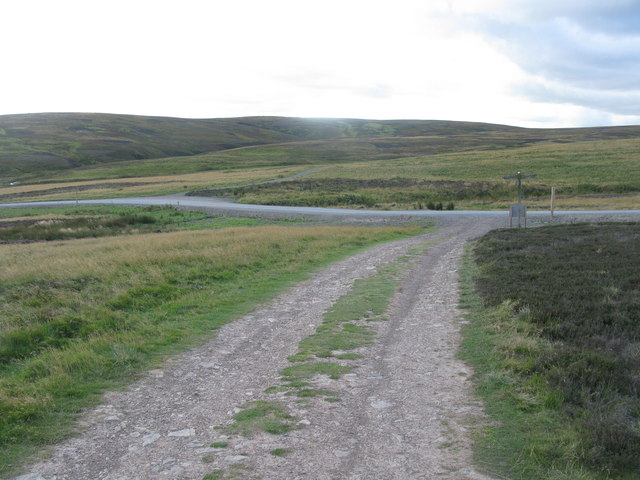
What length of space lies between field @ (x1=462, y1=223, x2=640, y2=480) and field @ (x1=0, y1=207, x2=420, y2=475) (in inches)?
197

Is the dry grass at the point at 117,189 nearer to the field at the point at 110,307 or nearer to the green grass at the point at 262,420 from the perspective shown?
the field at the point at 110,307


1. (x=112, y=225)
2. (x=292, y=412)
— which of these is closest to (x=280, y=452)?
(x=292, y=412)

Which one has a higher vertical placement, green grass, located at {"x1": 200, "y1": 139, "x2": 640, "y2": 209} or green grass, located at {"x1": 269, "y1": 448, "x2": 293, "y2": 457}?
green grass, located at {"x1": 200, "y1": 139, "x2": 640, "y2": 209}

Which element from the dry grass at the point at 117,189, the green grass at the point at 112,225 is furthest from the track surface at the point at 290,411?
the dry grass at the point at 117,189

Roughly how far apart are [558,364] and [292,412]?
12.6ft

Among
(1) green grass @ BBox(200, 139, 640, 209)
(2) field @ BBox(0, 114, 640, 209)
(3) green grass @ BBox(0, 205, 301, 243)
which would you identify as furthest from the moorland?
(2) field @ BBox(0, 114, 640, 209)

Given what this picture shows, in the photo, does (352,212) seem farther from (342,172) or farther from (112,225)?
(342,172)

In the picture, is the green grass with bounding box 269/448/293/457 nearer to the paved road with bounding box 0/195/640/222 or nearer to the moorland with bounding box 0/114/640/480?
the moorland with bounding box 0/114/640/480

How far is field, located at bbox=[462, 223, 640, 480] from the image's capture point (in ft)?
16.8

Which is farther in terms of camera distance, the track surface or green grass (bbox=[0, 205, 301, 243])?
green grass (bbox=[0, 205, 301, 243])

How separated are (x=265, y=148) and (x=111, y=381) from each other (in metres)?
159

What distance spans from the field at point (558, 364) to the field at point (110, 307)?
16.4ft

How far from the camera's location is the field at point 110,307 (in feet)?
22.0

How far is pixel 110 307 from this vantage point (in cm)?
1171
